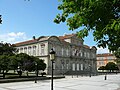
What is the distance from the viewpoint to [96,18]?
9008mm

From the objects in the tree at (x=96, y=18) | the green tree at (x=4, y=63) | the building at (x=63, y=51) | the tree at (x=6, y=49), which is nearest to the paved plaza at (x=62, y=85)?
the green tree at (x=4, y=63)

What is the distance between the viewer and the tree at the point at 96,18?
839cm

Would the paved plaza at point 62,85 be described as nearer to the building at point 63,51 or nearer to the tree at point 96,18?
the tree at point 96,18

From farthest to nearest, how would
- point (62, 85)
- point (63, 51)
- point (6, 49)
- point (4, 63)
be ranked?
point (63, 51) → point (6, 49) → point (4, 63) → point (62, 85)

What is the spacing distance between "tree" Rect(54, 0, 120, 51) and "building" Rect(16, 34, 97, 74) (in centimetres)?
4796

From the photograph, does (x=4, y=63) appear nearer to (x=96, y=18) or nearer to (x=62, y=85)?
(x=62, y=85)

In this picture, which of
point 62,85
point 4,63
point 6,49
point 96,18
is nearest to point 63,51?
point 6,49

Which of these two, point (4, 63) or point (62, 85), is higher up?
point (4, 63)

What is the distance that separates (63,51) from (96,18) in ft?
185

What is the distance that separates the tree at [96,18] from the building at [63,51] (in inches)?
1888

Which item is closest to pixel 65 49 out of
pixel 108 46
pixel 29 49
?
pixel 29 49

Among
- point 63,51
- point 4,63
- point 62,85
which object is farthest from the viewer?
point 63,51

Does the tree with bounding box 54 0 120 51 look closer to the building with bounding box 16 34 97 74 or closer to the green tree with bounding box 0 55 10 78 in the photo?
the green tree with bounding box 0 55 10 78

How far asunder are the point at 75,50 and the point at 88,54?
9.83 m
